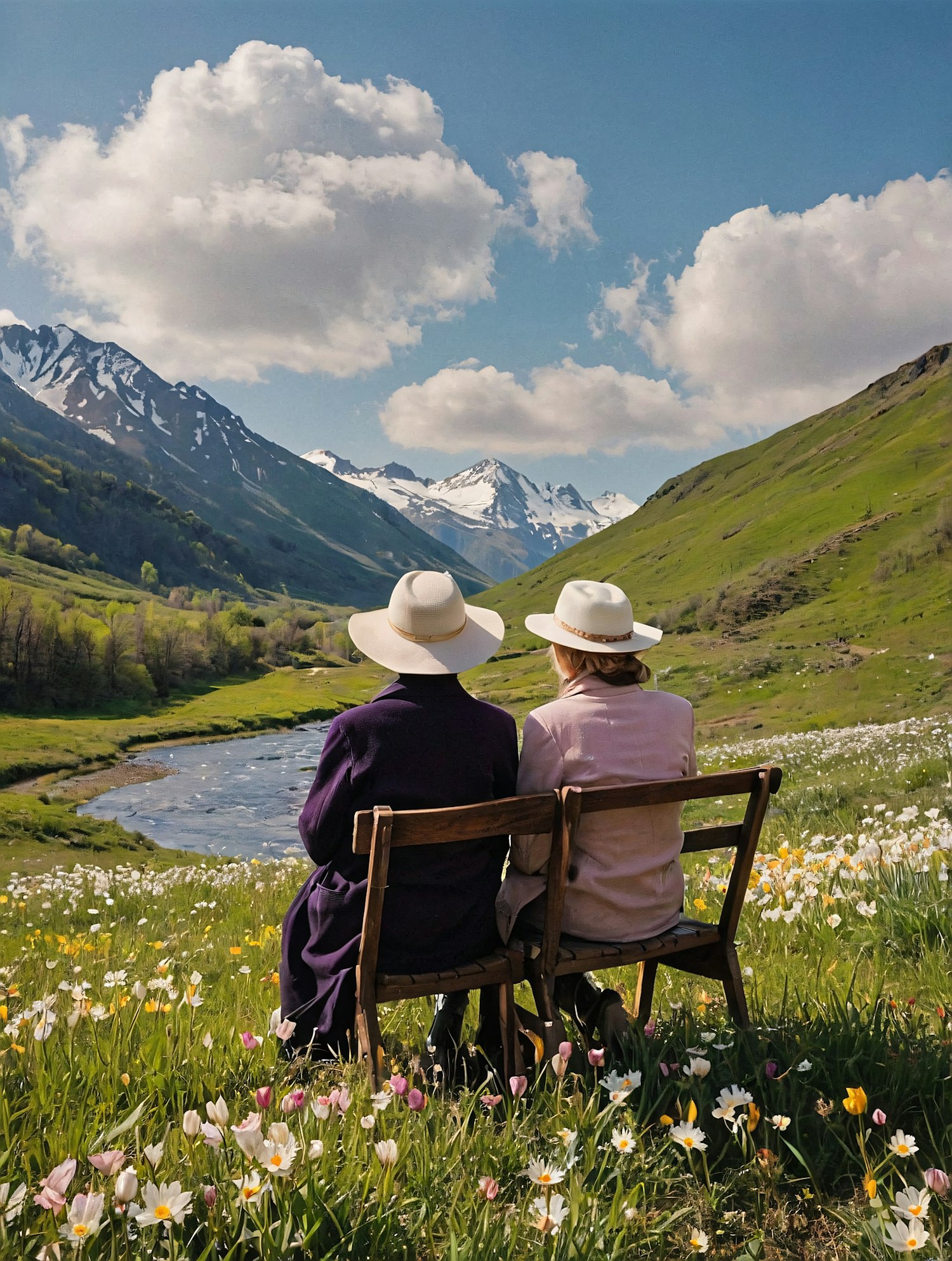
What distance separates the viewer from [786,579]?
245 ft

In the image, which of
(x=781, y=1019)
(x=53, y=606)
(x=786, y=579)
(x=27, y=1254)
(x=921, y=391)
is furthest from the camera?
(x=921, y=391)

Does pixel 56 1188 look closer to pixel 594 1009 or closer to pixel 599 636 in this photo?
pixel 594 1009

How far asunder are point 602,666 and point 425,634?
903 millimetres

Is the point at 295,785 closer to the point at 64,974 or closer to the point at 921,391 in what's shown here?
the point at 64,974

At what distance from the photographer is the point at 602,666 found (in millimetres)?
4164

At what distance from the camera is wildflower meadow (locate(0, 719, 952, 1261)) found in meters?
2.33

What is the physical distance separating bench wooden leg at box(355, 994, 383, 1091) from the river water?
21302 millimetres

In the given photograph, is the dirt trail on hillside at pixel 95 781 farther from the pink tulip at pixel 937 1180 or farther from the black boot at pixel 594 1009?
the pink tulip at pixel 937 1180

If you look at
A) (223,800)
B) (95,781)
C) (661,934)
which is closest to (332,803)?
(661,934)

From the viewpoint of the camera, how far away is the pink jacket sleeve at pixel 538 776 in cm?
396

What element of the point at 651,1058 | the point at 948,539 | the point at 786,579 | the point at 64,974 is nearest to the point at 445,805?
the point at 651,1058

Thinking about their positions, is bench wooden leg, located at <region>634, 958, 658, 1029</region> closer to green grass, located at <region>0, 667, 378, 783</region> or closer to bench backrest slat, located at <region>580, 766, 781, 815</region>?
bench backrest slat, located at <region>580, 766, 781, 815</region>

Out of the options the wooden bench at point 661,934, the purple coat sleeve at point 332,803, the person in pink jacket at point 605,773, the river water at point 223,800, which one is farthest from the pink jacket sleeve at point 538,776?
the river water at point 223,800

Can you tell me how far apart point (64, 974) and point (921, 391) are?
558ft
